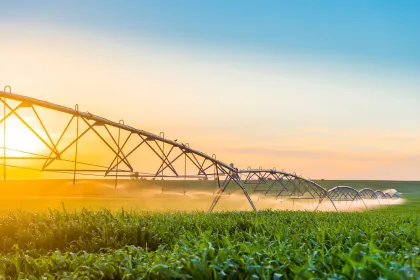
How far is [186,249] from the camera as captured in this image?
22.4 ft

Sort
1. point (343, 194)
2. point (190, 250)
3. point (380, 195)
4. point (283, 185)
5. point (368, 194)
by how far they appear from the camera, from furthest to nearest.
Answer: point (380, 195), point (368, 194), point (343, 194), point (283, 185), point (190, 250)

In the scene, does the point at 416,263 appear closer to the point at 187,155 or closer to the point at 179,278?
the point at 179,278

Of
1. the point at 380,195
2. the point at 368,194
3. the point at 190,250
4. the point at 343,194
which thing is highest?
the point at 190,250

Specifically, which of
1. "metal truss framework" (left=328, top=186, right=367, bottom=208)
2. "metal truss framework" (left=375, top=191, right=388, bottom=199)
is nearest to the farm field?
"metal truss framework" (left=328, top=186, right=367, bottom=208)

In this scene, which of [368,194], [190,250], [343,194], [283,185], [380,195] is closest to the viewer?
[190,250]

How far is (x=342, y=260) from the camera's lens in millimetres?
6219

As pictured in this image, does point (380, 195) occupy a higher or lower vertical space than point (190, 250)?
lower

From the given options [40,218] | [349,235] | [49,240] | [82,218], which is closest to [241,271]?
[349,235]

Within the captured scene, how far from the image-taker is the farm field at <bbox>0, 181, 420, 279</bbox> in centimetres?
564

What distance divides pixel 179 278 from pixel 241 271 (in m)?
0.76

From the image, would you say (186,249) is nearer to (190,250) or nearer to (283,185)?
(190,250)

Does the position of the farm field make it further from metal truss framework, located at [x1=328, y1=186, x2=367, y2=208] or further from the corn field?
metal truss framework, located at [x1=328, y1=186, x2=367, y2=208]

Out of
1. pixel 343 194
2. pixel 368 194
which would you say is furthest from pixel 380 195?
pixel 343 194

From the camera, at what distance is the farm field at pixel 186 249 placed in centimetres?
564
